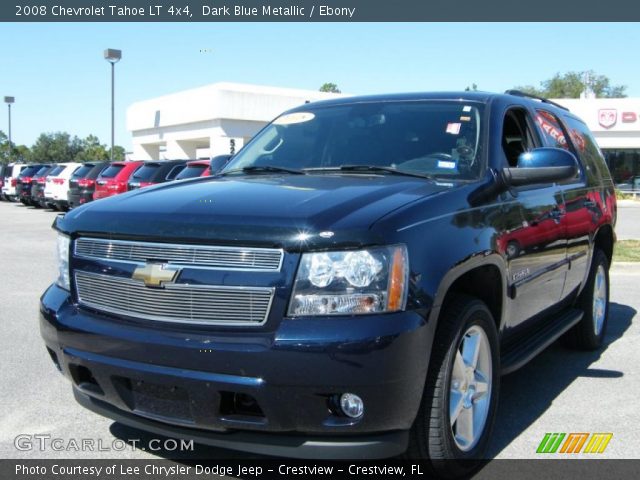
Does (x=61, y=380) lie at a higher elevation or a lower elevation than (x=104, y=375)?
lower

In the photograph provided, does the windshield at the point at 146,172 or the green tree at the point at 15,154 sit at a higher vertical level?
the windshield at the point at 146,172

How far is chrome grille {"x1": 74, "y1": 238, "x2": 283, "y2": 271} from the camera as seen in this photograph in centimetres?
284

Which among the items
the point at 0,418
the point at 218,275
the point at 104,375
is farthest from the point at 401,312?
the point at 0,418

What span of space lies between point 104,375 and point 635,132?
139 feet

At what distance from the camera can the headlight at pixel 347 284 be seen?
2.79 meters

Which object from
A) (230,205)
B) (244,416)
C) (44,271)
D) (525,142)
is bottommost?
(44,271)

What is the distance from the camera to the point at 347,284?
281 cm

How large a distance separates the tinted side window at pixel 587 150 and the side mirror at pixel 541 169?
1642mm

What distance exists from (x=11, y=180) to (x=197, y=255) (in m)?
29.3

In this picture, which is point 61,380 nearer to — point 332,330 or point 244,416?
point 244,416

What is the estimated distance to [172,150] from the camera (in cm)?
5003

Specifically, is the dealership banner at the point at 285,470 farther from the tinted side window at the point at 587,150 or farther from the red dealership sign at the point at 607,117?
the red dealership sign at the point at 607,117

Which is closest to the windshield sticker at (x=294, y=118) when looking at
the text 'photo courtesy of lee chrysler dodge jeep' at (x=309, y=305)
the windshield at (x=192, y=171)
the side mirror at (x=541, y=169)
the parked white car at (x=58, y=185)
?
the text 'photo courtesy of lee chrysler dodge jeep' at (x=309, y=305)

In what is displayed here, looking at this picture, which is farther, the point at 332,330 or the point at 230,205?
the point at 230,205
